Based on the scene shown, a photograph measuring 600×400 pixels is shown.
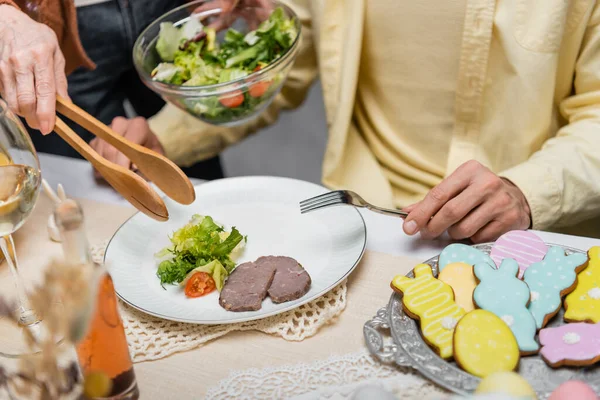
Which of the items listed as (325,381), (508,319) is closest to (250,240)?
(325,381)

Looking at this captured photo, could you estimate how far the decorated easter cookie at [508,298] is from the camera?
0.69 meters

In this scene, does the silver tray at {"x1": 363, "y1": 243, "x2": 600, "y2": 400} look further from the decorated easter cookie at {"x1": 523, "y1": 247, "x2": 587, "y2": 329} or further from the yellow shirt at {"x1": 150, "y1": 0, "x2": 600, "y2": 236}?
the yellow shirt at {"x1": 150, "y1": 0, "x2": 600, "y2": 236}

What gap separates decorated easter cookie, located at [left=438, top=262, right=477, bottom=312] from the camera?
2.50ft

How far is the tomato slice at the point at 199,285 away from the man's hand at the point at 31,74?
1.07 ft

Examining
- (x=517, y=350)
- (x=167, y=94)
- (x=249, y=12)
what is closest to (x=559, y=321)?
(x=517, y=350)

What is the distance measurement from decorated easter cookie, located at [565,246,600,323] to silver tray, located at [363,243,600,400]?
2 centimetres

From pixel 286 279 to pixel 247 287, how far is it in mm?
53

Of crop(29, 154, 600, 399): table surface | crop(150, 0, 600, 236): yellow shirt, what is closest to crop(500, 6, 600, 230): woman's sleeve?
crop(150, 0, 600, 236): yellow shirt

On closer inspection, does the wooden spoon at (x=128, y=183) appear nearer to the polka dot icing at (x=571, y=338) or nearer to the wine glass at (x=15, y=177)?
the wine glass at (x=15, y=177)

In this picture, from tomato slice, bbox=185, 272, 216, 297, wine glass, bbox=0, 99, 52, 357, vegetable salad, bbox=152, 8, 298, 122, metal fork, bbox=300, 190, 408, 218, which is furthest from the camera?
vegetable salad, bbox=152, 8, 298, 122

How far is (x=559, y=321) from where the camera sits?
733 millimetres

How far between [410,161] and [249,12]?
1.54 feet

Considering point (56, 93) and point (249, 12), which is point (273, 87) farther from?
point (56, 93)

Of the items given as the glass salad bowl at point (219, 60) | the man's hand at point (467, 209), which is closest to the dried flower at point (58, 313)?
the man's hand at point (467, 209)
